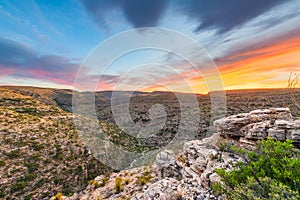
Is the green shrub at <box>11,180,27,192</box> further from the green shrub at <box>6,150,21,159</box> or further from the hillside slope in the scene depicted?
the green shrub at <box>6,150,21,159</box>

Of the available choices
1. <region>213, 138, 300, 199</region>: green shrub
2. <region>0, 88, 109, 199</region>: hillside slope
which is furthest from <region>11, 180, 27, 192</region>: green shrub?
<region>213, 138, 300, 199</region>: green shrub

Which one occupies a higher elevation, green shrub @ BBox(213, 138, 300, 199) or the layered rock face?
the layered rock face

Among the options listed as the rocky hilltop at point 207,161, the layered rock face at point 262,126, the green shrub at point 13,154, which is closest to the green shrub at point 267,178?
the rocky hilltop at point 207,161

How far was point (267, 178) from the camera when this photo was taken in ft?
11.2

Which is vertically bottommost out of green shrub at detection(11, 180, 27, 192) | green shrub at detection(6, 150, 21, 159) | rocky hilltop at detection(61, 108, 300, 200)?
green shrub at detection(11, 180, 27, 192)

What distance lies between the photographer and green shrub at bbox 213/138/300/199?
10.4ft

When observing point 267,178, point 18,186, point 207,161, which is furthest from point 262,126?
point 18,186

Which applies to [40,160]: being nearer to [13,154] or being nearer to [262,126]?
[13,154]

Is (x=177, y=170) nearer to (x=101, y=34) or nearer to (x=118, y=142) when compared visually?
(x=101, y=34)

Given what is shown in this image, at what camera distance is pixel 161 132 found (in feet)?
108

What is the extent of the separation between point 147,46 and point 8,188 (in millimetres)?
18701

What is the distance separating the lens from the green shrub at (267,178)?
317cm

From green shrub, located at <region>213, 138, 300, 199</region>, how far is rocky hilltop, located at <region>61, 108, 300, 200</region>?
2.68ft

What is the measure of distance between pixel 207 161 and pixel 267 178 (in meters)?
4.12
